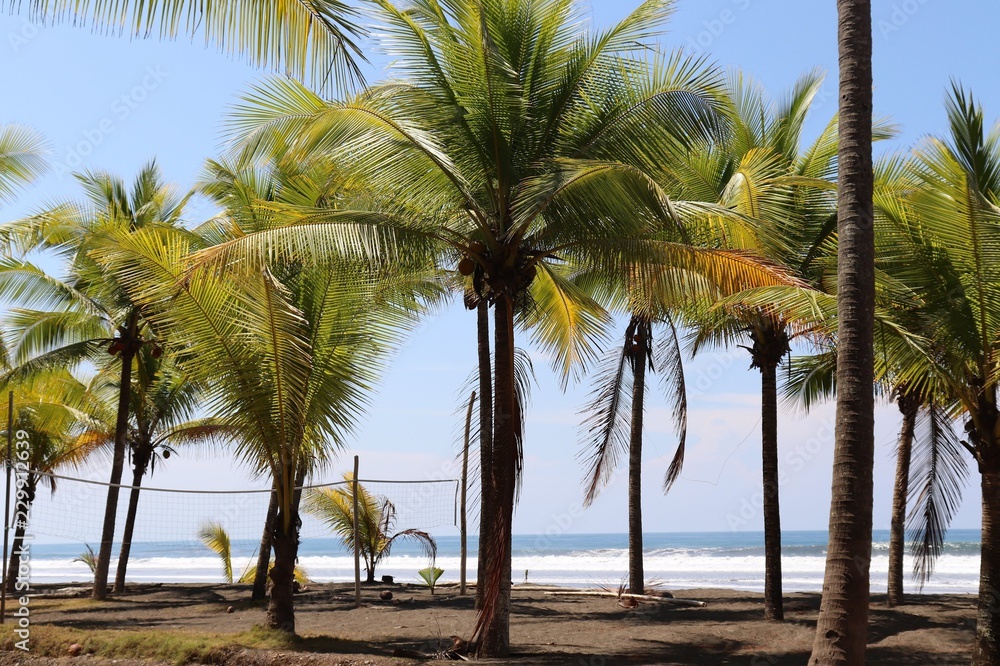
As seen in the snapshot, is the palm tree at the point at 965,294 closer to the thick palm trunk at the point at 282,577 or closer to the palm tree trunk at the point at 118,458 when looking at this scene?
the thick palm trunk at the point at 282,577

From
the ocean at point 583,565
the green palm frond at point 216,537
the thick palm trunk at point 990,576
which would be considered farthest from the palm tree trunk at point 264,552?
the ocean at point 583,565

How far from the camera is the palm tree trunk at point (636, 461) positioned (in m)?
15.2

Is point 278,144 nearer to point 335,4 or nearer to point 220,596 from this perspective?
point 335,4

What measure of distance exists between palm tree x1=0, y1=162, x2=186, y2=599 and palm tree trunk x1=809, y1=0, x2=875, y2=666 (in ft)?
38.7

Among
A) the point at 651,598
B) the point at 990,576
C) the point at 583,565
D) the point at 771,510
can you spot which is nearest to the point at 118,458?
the point at 651,598

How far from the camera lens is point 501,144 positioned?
909 centimetres

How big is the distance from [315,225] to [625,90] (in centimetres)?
370

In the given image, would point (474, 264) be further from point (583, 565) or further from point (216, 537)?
point (583, 565)

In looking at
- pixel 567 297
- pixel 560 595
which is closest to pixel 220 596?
pixel 560 595

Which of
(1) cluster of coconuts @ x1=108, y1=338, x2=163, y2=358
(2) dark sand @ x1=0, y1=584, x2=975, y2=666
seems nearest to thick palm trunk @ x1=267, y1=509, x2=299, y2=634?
(2) dark sand @ x1=0, y1=584, x2=975, y2=666

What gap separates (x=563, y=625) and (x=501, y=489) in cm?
401

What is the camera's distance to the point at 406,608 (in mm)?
13727

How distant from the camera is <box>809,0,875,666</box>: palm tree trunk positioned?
582cm

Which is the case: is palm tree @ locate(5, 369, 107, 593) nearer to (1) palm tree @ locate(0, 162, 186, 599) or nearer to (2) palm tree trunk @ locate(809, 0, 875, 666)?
(1) palm tree @ locate(0, 162, 186, 599)
